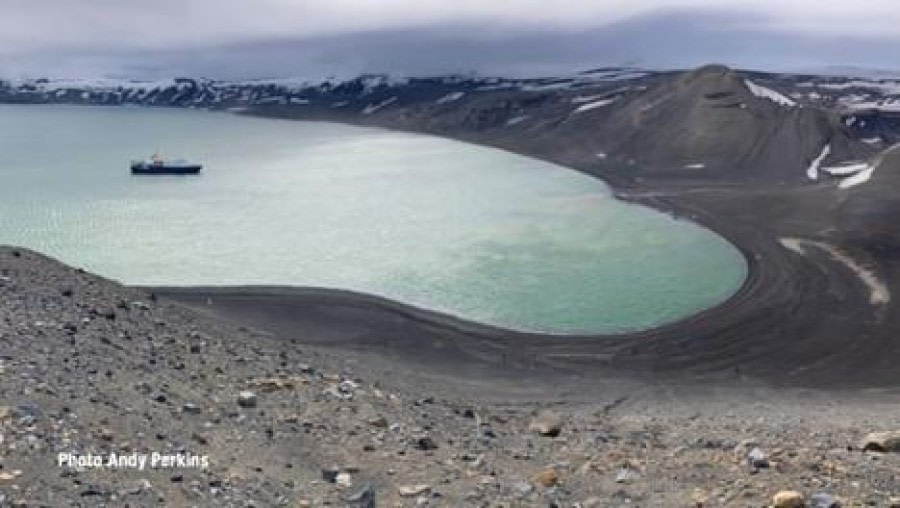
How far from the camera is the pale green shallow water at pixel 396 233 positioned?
101ft

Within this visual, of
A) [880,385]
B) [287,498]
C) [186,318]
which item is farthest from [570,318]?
[287,498]

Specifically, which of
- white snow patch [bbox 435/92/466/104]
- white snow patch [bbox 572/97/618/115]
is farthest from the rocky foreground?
white snow patch [bbox 435/92/466/104]

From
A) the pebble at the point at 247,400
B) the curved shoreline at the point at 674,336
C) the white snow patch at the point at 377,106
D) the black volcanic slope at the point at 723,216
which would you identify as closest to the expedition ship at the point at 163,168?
the black volcanic slope at the point at 723,216

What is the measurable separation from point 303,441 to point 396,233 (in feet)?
103

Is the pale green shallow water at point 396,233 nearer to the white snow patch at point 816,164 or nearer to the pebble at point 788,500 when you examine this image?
the white snow patch at point 816,164

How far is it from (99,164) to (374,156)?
22560 mm

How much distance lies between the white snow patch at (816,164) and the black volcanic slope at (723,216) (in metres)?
0.36

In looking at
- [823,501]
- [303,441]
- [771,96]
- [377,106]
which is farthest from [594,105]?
[823,501]

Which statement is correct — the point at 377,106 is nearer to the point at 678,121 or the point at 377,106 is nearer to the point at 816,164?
the point at 678,121

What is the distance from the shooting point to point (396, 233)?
41.8 metres

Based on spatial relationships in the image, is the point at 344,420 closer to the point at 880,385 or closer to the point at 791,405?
the point at 791,405

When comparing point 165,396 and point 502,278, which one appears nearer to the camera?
point 165,396

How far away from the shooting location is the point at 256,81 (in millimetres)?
182750

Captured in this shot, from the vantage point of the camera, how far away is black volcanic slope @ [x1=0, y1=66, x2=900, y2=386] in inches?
939
